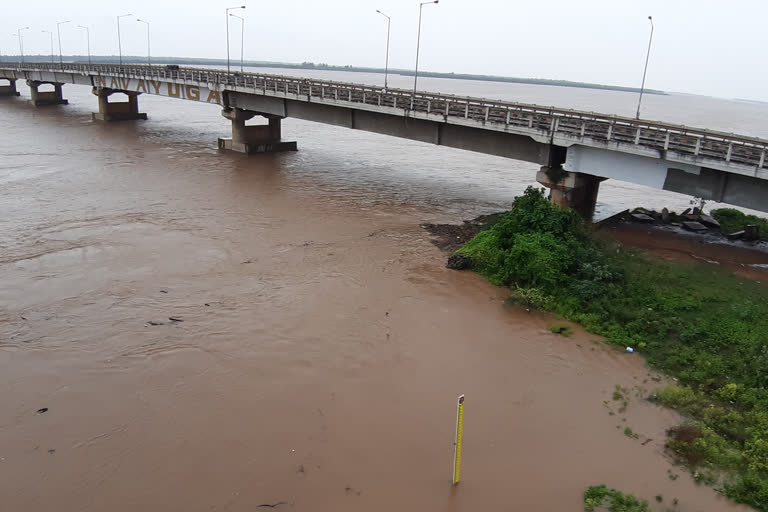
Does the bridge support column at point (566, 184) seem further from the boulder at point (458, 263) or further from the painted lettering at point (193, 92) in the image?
the painted lettering at point (193, 92)

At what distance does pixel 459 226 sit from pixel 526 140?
5211 millimetres

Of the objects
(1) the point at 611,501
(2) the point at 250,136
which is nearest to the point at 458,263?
(1) the point at 611,501

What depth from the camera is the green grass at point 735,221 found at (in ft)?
80.5

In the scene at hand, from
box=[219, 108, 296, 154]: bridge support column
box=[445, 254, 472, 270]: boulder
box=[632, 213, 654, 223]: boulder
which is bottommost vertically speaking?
box=[445, 254, 472, 270]: boulder

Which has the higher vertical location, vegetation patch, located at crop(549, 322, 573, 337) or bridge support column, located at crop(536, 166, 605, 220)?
bridge support column, located at crop(536, 166, 605, 220)

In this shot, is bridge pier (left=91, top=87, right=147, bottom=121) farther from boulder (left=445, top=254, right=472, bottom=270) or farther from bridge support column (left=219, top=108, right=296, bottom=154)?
boulder (left=445, top=254, right=472, bottom=270)

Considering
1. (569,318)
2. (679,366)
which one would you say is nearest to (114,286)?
(569,318)

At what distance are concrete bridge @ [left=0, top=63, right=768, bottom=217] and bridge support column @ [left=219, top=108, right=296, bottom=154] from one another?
0.07m

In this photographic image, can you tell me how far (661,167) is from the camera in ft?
69.4

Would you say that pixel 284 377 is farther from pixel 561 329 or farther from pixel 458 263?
pixel 458 263

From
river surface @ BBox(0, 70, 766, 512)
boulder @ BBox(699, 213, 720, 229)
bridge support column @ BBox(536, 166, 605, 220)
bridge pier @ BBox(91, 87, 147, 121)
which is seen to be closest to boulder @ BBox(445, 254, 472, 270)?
river surface @ BBox(0, 70, 766, 512)

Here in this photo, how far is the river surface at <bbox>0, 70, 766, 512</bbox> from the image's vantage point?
9195mm

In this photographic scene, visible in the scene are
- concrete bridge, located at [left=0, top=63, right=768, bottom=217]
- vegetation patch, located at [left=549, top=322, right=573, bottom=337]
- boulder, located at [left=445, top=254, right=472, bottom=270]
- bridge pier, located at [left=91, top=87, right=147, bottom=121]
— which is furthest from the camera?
bridge pier, located at [left=91, top=87, right=147, bottom=121]

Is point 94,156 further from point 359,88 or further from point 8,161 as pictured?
point 359,88
